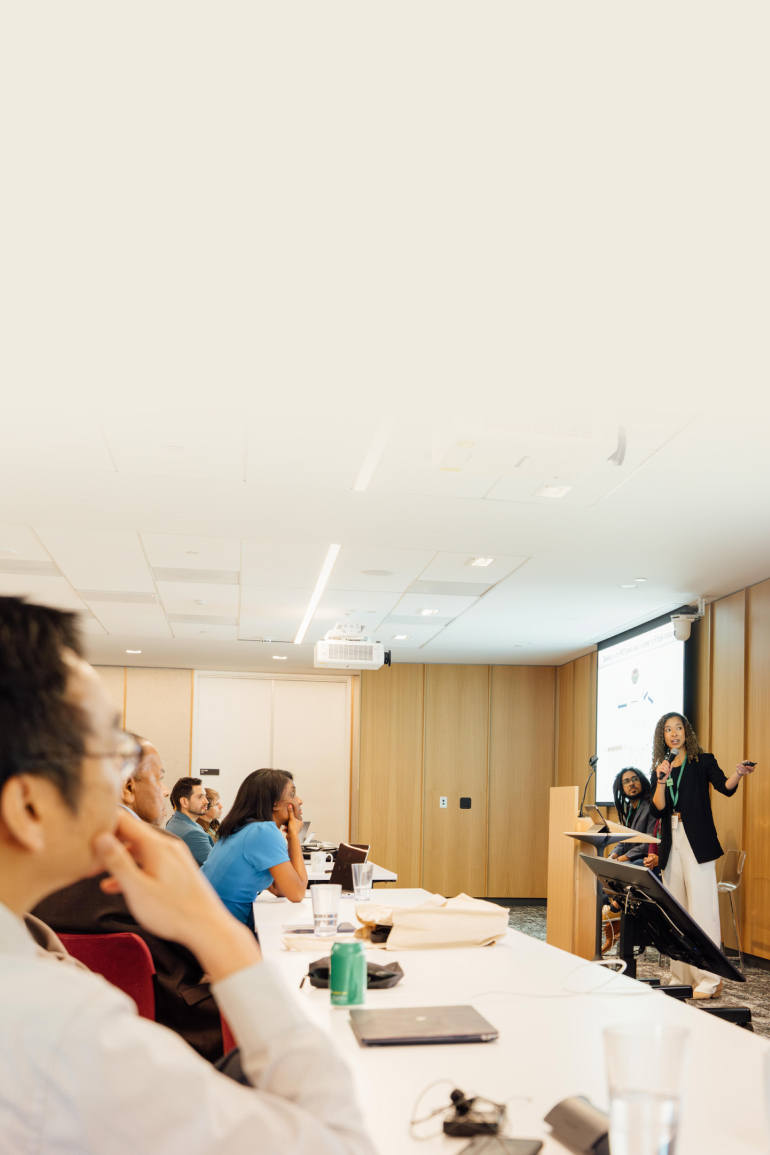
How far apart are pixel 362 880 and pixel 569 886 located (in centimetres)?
202

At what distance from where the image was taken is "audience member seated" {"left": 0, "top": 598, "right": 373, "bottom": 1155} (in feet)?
2.01

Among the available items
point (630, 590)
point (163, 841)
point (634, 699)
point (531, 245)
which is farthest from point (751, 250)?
point (634, 699)

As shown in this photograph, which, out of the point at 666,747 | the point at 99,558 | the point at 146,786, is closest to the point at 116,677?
the point at 99,558

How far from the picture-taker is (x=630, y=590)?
22.3ft

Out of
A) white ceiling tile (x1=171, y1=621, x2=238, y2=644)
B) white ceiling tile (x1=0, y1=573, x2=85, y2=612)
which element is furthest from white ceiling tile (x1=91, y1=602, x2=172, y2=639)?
white ceiling tile (x1=0, y1=573, x2=85, y2=612)

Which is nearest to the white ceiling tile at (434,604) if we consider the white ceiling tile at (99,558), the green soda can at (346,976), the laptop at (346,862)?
the white ceiling tile at (99,558)

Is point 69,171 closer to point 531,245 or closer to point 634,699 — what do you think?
point 531,245

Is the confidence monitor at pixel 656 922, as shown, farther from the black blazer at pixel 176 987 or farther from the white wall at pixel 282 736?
the white wall at pixel 282 736

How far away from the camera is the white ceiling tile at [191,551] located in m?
5.55

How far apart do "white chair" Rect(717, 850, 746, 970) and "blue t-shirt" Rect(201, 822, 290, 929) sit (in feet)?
12.6

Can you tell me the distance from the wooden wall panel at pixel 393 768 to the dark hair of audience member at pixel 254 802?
276 inches

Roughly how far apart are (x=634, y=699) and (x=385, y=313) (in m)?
5.81

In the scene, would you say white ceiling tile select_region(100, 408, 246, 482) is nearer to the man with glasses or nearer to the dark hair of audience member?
the dark hair of audience member

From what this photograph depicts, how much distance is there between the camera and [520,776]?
1097 cm
